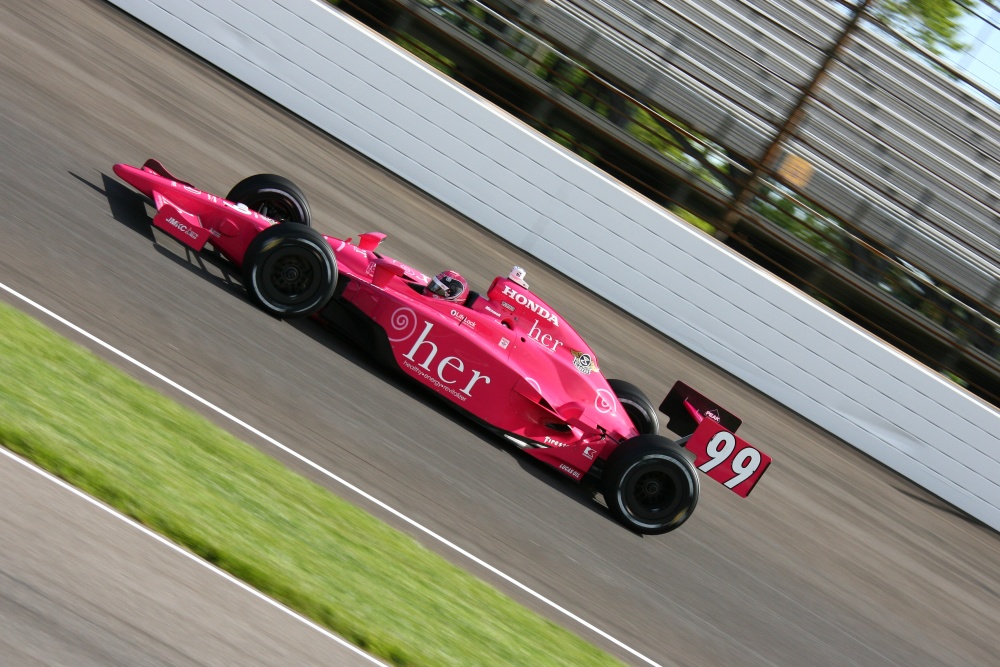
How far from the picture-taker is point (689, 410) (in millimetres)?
8508

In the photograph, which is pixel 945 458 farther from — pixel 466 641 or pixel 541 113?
pixel 466 641

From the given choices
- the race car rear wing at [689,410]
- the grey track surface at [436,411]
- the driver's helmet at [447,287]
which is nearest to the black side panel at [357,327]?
the grey track surface at [436,411]

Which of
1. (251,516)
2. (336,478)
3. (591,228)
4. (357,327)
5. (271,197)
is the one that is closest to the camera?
(251,516)

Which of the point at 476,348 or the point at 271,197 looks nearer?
the point at 476,348

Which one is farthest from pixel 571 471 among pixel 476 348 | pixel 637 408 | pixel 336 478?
pixel 336 478

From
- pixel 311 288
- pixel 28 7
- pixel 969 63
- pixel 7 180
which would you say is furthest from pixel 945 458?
pixel 28 7

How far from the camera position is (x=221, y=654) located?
13.7 ft

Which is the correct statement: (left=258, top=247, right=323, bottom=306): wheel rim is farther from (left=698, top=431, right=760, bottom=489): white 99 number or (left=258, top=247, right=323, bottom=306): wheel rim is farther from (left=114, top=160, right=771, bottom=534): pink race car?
(left=698, top=431, right=760, bottom=489): white 99 number

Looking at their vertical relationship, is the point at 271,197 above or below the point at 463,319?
below

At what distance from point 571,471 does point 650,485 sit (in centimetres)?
59

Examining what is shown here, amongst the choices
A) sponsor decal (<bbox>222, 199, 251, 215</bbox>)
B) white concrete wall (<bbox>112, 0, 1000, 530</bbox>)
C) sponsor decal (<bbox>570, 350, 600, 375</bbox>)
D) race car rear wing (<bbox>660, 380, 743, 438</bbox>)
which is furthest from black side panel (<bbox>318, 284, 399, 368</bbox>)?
white concrete wall (<bbox>112, 0, 1000, 530</bbox>)

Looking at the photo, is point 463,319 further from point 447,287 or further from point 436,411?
point 436,411

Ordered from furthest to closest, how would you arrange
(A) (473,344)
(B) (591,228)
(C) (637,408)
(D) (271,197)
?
(B) (591,228) < (C) (637,408) < (D) (271,197) < (A) (473,344)

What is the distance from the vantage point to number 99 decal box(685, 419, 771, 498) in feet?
25.7
